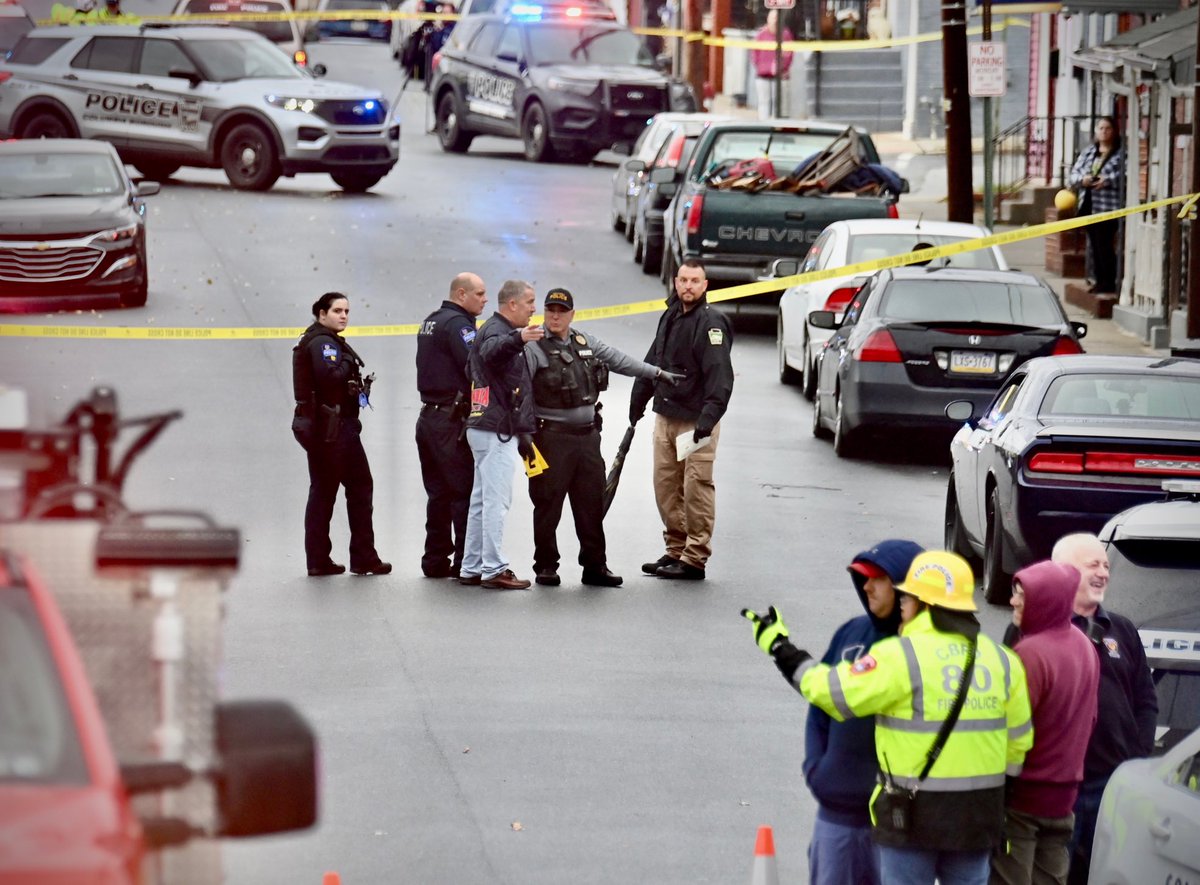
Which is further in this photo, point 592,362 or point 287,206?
point 287,206

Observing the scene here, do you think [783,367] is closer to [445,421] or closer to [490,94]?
[445,421]

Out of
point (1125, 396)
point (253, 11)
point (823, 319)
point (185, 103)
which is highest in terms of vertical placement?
point (253, 11)

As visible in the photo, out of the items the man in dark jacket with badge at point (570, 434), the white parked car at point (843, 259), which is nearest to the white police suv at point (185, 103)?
the white parked car at point (843, 259)

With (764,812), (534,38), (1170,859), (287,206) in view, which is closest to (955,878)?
(1170,859)

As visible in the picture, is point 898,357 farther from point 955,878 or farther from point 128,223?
point 955,878

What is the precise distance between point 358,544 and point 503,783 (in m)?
4.32

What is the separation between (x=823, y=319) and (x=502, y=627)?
6.26 metres

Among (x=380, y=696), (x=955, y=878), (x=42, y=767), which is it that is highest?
(x=42, y=767)

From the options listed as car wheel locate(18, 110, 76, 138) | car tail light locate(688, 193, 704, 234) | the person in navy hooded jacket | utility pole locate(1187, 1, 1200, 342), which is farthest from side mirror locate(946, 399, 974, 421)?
car wheel locate(18, 110, 76, 138)

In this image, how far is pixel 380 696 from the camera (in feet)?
35.5

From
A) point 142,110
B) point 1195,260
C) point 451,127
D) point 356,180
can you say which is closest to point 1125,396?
point 1195,260

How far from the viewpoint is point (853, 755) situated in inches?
270

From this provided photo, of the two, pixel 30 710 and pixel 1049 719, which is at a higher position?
pixel 30 710

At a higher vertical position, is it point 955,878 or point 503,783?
point 955,878
